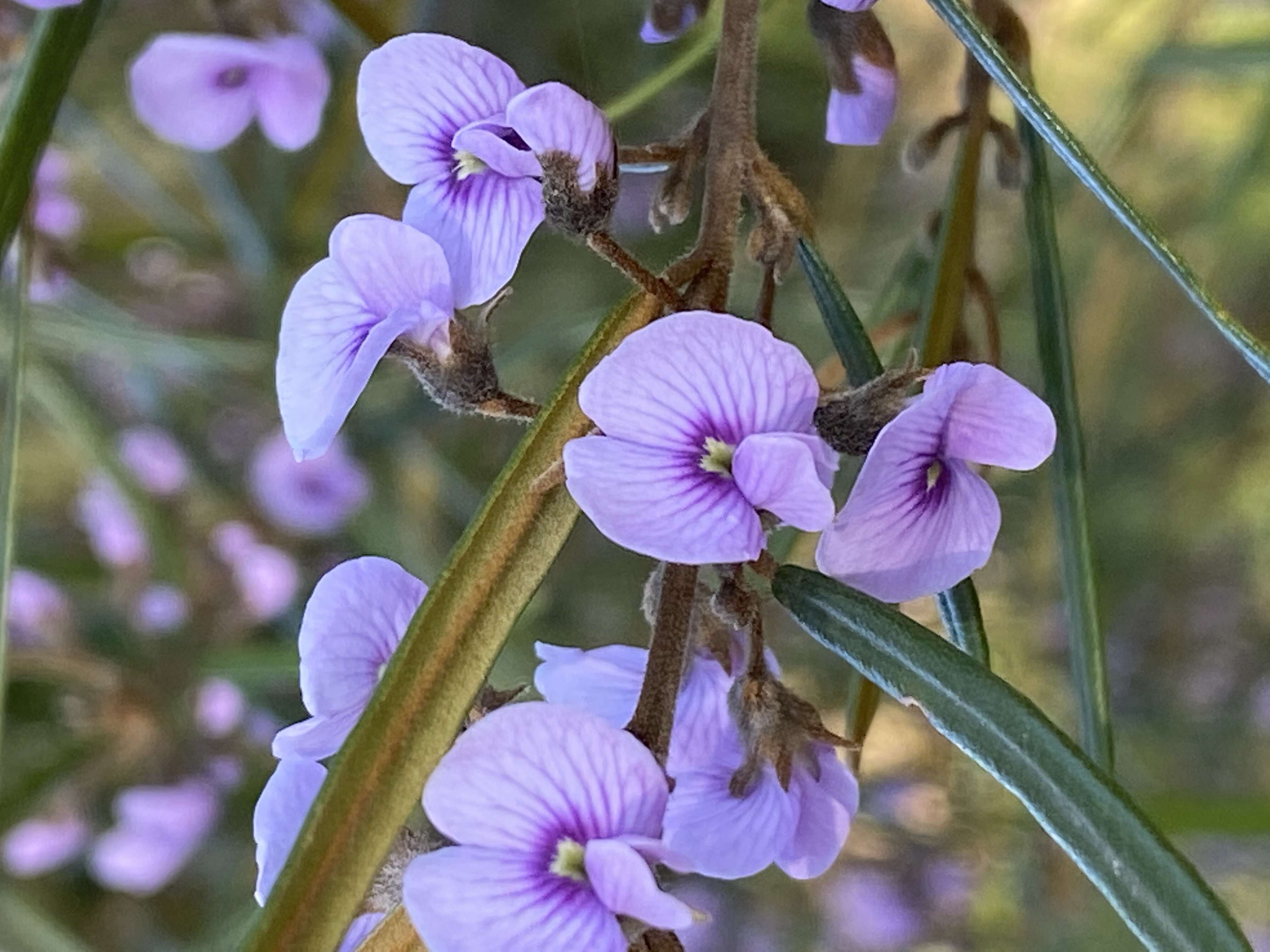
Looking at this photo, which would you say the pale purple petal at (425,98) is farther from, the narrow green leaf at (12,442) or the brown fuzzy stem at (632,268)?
the narrow green leaf at (12,442)

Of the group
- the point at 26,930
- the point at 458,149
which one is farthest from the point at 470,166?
the point at 26,930

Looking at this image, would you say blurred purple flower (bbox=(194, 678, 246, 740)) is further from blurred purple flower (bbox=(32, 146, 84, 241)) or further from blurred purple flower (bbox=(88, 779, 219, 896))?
blurred purple flower (bbox=(32, 146, 84, 241))

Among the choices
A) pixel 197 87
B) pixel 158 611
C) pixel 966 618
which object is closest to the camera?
pixel 966 618

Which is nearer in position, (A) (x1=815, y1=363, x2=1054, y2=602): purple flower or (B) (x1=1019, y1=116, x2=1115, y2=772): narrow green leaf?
(A) (x1=815, y1=363, x2=1054, y2=602): purple flower

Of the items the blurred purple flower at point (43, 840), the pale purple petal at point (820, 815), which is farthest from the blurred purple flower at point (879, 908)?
the pale purple petal at point (820, 815)

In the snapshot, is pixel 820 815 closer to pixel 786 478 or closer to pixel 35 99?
pixel 786 478

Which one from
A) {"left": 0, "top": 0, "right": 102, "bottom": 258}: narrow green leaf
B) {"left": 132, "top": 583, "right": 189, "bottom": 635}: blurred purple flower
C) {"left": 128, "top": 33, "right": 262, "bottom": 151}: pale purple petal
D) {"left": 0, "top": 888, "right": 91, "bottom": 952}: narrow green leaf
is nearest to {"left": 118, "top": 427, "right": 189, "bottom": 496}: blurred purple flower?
{"left": 132, "top": 583, "right": 189, "bottom": 635}: blurred purple flower
